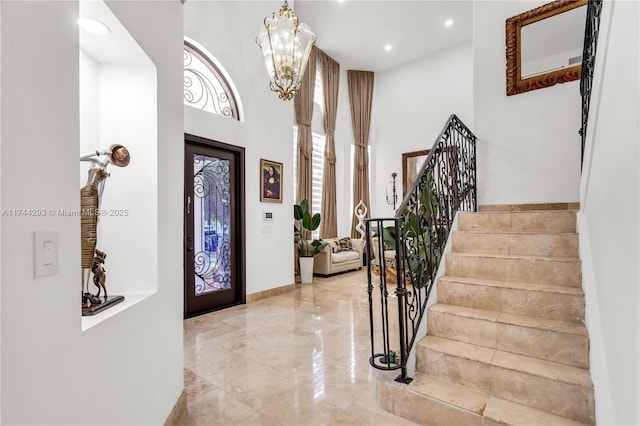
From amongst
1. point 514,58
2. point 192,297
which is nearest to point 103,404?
point 192,297

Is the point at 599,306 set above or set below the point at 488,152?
below

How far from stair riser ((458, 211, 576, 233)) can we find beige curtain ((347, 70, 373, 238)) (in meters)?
5.08

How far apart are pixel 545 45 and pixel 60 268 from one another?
4701 mm

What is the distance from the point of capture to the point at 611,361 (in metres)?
1.23

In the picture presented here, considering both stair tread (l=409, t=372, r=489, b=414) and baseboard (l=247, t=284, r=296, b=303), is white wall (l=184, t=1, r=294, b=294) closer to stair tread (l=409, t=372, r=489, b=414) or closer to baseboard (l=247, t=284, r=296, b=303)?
baseboard (l=247, t=284, r=296, b=303)

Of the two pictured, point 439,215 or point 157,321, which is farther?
point 439,215

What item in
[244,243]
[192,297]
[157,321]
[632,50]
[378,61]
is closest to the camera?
[632,50]

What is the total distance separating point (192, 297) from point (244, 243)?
99 centimetres

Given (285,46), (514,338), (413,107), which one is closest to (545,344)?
(514,338)

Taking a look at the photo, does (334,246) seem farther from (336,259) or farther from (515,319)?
(515,319)

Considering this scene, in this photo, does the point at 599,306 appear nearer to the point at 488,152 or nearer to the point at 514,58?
the point at 488,152

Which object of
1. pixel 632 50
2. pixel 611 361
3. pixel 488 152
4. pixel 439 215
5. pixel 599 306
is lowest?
pixel 611 361

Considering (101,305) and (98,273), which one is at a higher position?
(98,273)

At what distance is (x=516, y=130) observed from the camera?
12.4 ft
